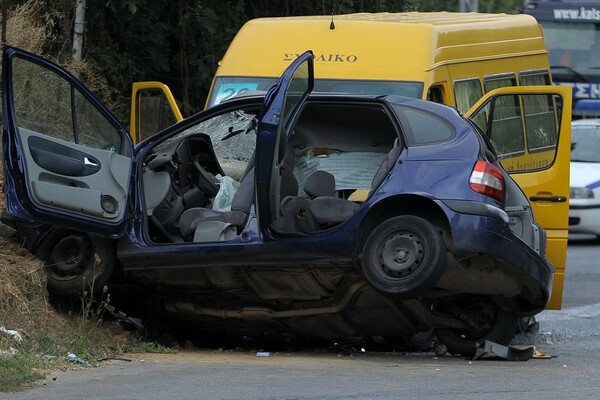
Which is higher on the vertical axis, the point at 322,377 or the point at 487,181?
the point at 487,181

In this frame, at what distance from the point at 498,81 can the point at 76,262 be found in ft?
16.8

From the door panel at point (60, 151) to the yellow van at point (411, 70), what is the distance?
8.43ft

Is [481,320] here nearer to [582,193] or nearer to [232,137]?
[232,137]

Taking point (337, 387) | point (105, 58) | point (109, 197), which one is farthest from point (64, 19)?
point (337, 387)

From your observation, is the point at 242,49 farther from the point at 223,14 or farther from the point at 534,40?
the point at 223,14

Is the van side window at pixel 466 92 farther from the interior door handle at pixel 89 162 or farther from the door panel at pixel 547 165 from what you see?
the interior door handle at pixel 89 162

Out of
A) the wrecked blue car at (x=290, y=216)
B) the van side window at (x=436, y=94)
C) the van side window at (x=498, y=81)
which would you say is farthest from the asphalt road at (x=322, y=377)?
the van side window at (x=498, y=81)

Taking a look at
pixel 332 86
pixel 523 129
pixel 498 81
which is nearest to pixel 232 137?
pixel 332 86

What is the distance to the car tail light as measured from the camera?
7879mm

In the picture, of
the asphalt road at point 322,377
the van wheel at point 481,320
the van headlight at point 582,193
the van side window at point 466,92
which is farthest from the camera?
the van headlight at point 582,193

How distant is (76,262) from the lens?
8.55 m

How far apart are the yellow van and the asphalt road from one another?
1590mm

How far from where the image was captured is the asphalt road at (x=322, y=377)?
6.74 m

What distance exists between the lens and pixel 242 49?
11.3 metres
